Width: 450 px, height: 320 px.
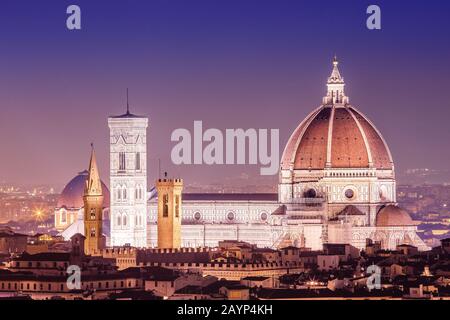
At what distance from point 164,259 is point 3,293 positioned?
29007mm

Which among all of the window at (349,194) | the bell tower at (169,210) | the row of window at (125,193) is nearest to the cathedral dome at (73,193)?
the row of window at (125,193)

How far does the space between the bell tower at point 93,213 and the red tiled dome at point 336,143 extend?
49.5ft

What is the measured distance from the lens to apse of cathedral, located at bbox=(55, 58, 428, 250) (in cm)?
14096

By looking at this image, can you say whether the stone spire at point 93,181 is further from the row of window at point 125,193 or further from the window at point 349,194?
the window at point 349,194

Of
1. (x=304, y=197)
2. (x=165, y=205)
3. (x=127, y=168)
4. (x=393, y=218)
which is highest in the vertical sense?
(x=127, y=168)

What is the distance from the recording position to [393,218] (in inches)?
5536

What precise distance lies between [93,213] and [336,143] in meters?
18.3

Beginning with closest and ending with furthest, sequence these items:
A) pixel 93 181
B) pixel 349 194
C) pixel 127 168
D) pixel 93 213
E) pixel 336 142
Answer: pixel 93 213
pixel 93 181
pixel 336 142
pixel 349 194
pixel 127 168

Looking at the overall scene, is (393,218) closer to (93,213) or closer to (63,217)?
(93,213)

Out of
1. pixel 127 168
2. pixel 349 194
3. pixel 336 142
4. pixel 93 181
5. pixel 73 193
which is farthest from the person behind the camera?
pixel 73 193

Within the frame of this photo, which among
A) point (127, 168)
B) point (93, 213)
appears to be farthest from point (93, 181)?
point (127, 168)

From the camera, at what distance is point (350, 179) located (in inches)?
5699
